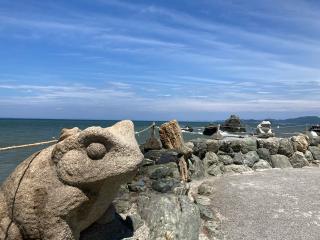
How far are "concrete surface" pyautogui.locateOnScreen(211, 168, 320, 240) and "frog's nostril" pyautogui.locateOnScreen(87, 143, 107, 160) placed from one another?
367 centimetres

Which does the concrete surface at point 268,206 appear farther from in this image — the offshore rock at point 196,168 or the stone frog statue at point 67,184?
the stone frog statue at point 67,184

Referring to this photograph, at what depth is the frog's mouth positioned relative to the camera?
4500 mm

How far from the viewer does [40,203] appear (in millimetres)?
4570

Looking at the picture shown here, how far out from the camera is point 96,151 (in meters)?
4.55

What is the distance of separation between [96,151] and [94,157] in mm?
73

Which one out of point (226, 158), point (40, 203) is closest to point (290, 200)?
point (226, 158)

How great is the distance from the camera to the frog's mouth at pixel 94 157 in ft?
14.8

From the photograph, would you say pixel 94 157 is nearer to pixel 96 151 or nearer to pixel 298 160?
pixel 96 151

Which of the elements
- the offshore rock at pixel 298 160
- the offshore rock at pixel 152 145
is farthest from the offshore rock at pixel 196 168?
the offshore rock at pixel 298 160

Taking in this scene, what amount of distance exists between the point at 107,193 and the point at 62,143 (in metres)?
0.71

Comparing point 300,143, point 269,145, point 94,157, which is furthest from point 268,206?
point 300,143

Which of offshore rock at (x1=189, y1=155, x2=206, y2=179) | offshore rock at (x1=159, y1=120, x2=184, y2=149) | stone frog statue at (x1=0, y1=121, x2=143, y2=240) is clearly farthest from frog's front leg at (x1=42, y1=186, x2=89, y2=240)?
offshore rock at (x1=189, y1=155, x2=206, y2=179)

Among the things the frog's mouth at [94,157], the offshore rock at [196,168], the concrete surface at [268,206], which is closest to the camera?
the frog's mouth at [94,157]

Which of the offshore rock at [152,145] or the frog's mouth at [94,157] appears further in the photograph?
the offshore rock at [152,145]
